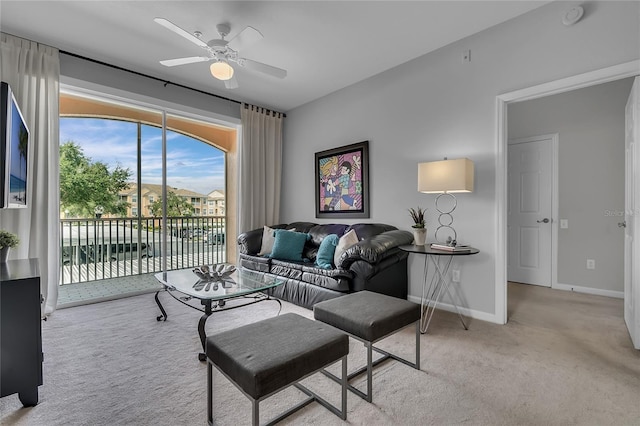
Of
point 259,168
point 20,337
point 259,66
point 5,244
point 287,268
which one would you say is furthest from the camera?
point 259,168

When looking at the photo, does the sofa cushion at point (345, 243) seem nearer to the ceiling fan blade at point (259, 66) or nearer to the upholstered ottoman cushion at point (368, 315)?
the upholstered ottoman cushion at point (368, 315)

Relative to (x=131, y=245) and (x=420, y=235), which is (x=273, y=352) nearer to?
(x=420, y=235)

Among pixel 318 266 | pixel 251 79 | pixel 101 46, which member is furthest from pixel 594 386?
pixel 101 46

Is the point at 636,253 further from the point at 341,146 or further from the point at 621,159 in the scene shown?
the point at 341,146

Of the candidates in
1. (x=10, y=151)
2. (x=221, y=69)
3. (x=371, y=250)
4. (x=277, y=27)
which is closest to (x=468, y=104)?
(x=371, y=250)

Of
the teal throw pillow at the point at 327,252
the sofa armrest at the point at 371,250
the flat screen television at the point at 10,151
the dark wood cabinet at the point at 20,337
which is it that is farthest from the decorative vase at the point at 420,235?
the flat screen television at the point at 10,151

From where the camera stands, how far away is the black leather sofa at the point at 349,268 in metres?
2.84

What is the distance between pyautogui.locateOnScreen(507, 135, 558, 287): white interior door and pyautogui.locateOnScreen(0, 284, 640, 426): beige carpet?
4.16 feet

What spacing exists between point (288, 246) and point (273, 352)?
246 centimetres

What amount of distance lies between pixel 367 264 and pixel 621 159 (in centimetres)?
327

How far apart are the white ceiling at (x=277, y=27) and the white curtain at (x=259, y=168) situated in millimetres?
1078

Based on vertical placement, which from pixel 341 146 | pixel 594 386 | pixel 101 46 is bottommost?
pixel 594 386

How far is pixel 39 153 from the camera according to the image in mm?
2955

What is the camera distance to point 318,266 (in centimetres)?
326
